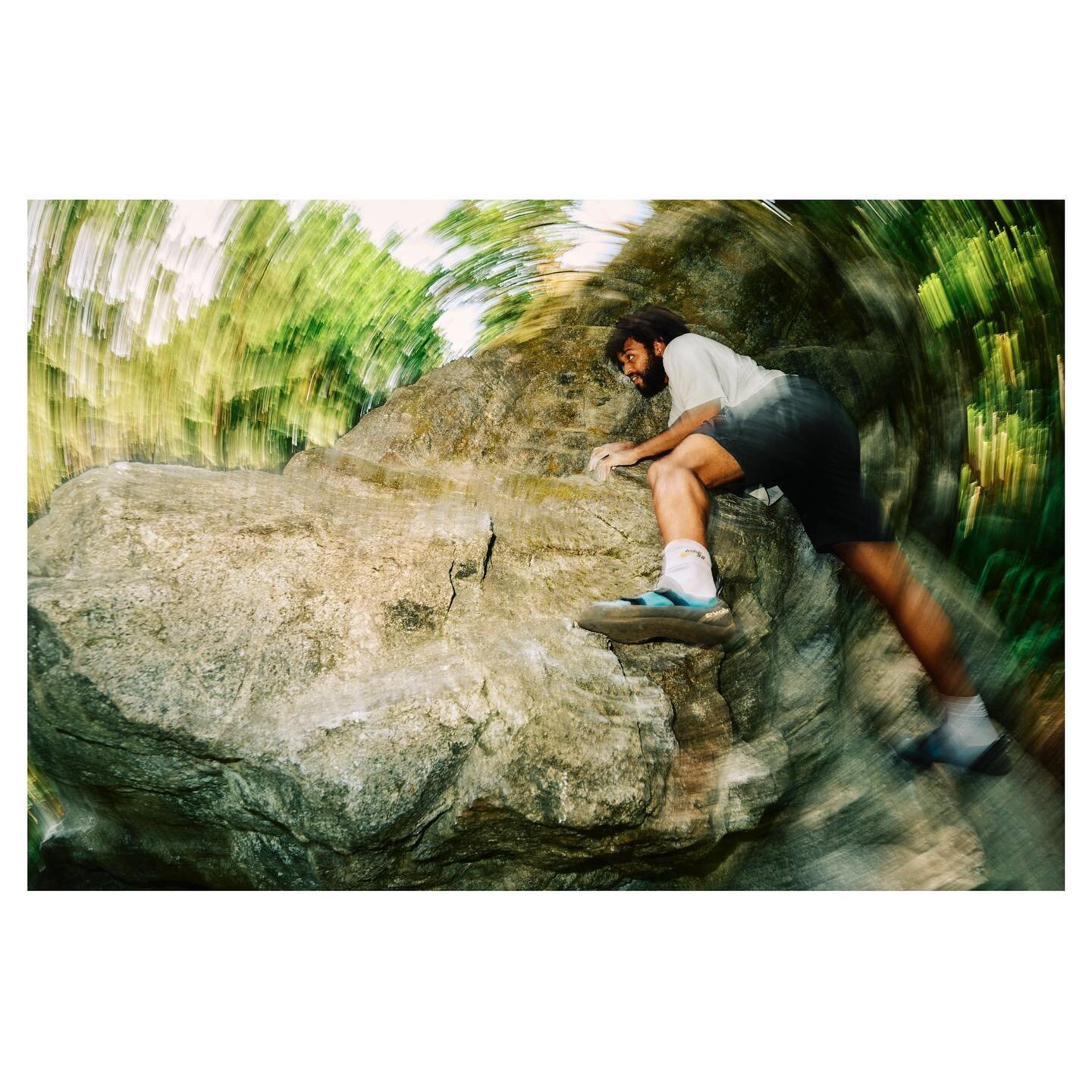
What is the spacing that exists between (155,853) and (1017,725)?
7.86ft

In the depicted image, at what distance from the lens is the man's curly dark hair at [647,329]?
2.53 meters

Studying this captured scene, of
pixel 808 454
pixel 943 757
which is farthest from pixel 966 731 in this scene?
pixel 808 454

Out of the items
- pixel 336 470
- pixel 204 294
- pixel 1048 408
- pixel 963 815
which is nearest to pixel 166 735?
pixel 336 470

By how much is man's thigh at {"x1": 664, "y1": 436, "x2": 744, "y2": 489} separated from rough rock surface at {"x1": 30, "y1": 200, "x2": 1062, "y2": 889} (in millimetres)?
97

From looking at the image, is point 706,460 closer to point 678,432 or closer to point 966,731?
point 678,432

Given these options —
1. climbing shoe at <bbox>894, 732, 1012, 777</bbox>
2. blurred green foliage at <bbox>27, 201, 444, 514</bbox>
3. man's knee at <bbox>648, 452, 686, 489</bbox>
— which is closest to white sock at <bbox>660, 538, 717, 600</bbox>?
man's knee at <bbox>648, 452, 686, 489</bbox>

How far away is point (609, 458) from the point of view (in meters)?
2.52

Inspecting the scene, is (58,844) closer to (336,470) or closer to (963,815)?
(336,470)

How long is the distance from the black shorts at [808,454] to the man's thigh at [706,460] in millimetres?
19

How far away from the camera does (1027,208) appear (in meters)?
2.47

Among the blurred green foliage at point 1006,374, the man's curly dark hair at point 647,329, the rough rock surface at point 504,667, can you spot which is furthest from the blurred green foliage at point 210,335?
the blurred green foliage at point 1006,374

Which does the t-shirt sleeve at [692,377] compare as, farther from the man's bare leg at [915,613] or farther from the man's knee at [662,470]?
the man's bare leg at [915,613]

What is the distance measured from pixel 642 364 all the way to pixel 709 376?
196 millimetres

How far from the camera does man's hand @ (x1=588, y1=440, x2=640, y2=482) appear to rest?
8.25 feet
